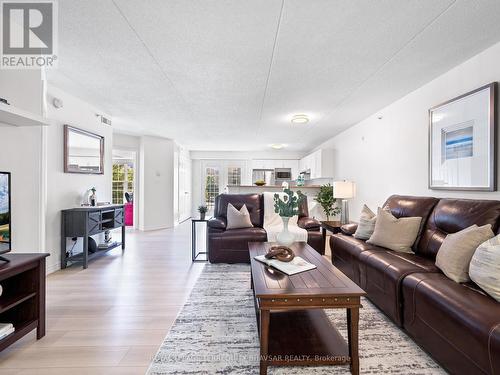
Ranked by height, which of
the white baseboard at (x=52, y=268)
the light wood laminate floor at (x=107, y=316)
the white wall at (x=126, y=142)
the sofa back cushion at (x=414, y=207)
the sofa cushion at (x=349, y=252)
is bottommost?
the light wood laminate floor at (x=107, y=316)

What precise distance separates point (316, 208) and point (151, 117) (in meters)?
3.83

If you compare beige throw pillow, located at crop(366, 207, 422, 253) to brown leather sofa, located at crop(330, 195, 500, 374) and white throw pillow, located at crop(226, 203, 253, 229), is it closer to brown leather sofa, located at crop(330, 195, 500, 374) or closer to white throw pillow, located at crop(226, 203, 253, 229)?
brown leather sofa, located at crop(330, 195, 500, 374)

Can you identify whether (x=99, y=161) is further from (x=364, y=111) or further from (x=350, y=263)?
(x=364, y=111)

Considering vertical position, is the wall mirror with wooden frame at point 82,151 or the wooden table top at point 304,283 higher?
the wall mirror with wooden frame at point 82,151

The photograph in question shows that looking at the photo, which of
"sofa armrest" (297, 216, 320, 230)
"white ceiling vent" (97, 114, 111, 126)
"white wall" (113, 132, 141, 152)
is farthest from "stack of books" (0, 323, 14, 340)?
"white wall" (113, 132, 141, 152)

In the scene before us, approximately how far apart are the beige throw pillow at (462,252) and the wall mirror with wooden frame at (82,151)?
4494mm

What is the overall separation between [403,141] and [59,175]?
15.8 ft

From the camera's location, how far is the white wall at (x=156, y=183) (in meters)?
6.28

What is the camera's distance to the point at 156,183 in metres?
6.43

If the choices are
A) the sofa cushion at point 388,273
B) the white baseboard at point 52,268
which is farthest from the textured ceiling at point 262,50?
the white baseboard at point 52,268

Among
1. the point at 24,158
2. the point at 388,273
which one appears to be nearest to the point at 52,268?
the point at 24,158

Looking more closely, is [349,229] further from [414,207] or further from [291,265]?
[291,265]

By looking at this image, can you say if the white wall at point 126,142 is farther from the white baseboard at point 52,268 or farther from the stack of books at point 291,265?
the stack of books at point 291,265

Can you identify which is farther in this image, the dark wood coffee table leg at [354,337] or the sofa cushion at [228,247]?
the sofa cushion at [228,247]
